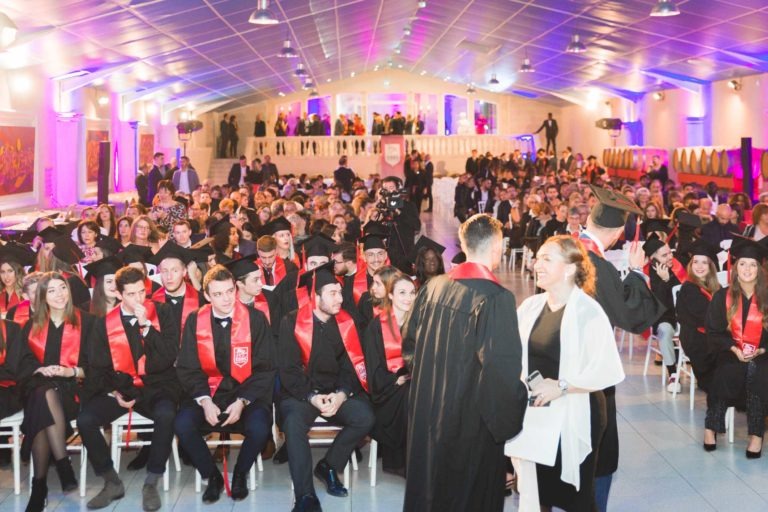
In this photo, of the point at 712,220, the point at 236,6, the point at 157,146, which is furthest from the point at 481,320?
the point at 157,146

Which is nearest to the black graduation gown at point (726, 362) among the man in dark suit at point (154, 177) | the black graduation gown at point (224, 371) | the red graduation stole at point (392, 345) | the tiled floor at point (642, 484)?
the tiled floor at point (642, 484)

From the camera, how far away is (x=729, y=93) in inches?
854

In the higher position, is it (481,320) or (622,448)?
(481,320)

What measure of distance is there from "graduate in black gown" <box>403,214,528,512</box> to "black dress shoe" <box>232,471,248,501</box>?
1.80 m

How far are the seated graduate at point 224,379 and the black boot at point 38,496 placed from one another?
861 mm

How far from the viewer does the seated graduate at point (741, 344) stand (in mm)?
6828

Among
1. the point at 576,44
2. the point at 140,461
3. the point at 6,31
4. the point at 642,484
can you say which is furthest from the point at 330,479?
the point at 576,44

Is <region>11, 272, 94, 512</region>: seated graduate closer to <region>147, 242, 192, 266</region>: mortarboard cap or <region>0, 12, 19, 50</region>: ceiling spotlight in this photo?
<region>147, 242, 192, 266</region>: mortarboard cap

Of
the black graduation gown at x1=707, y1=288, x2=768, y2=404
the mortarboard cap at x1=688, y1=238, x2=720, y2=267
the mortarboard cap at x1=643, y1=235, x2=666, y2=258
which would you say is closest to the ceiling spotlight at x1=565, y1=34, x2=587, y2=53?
the mortarboard cap at x1=643, y1=235, x2=666, y2=258

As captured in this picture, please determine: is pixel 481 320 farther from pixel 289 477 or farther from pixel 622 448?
pixel 622 448

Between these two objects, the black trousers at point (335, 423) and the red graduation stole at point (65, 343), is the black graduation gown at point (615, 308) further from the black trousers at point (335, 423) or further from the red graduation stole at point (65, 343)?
the red graduation stole at point (65, 343)

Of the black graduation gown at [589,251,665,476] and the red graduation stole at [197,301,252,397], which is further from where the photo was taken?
the red graduation stole at [197,301,252,397]

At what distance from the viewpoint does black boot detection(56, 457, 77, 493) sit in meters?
6.20

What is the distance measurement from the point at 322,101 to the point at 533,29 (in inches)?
866
